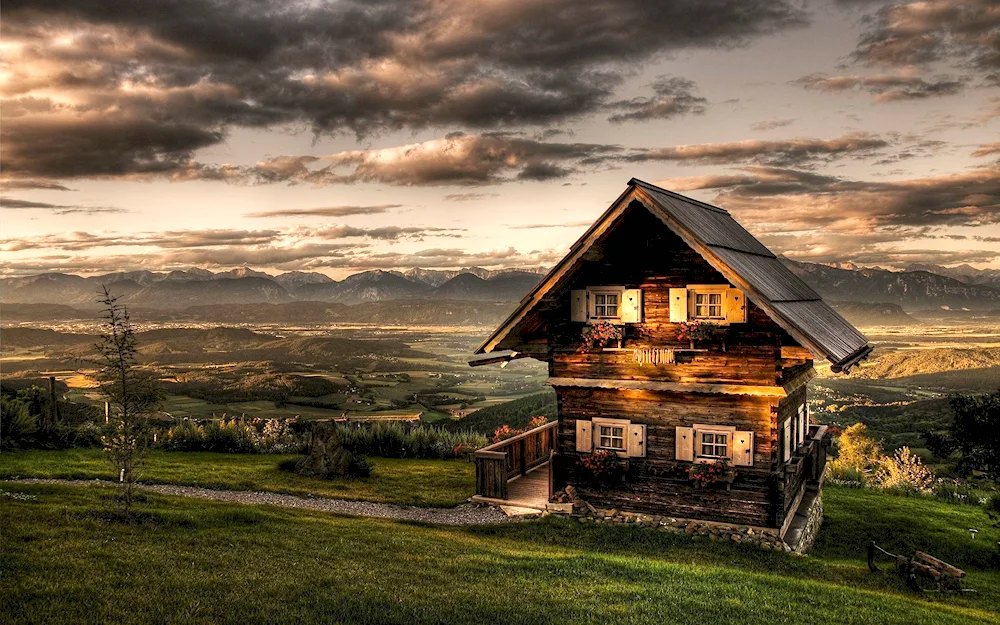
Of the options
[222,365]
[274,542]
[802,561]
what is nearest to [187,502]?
[274,542]

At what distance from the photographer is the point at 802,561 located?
15289mm

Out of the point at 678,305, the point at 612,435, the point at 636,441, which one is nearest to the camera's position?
the point at 678,305

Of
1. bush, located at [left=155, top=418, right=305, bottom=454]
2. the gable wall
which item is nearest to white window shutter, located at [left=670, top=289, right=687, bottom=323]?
the gable wall

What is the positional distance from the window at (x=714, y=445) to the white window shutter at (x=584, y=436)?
2670 mm

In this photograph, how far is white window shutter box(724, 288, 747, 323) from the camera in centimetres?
1619

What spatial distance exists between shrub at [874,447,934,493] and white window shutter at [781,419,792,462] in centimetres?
1181

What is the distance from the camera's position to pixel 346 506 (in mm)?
19172

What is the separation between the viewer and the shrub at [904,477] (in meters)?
27.9

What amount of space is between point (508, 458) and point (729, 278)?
29.8 ft

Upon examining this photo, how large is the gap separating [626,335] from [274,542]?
911 cm

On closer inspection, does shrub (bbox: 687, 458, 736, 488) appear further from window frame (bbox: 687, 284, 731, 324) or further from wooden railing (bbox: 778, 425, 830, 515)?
window frame (bbox: 687, 284, 731, 324)

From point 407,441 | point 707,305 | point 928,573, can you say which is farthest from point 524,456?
point 928,573

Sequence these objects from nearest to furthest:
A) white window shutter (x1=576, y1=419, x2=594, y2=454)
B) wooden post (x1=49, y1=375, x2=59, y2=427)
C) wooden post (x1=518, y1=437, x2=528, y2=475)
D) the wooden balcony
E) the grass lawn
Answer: white window shutter (x1=576, y1=419, x2=594, y2=454)
the wooden balcony
the grass lawn
wooden post (x1=518, y1=437, x2=528, y2=475)
wooden post (x1=49, y1=375, x2=59, y2=427)

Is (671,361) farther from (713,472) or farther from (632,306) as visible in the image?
(713,472)
